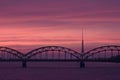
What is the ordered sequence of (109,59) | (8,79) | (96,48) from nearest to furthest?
1. (8,79)
2. (109,59)
3. (96,48)

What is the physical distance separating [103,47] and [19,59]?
30.3 m

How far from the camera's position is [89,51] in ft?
646

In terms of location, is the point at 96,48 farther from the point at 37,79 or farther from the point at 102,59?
the point at 37,79

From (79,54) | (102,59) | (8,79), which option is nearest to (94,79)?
(8,79)

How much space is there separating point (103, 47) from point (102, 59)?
1149 centimetres

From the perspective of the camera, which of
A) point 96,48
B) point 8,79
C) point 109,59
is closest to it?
point 8,79

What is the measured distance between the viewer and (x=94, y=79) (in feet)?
374

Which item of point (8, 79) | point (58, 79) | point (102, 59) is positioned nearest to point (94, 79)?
point (58, 79)

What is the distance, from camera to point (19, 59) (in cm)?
19300

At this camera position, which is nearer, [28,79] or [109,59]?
[28,79]

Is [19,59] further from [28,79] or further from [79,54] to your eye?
[28,79]

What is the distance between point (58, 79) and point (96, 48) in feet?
263

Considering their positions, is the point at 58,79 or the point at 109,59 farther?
the point at 109,59

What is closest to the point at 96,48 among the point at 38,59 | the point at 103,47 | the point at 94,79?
the point at 103,47
